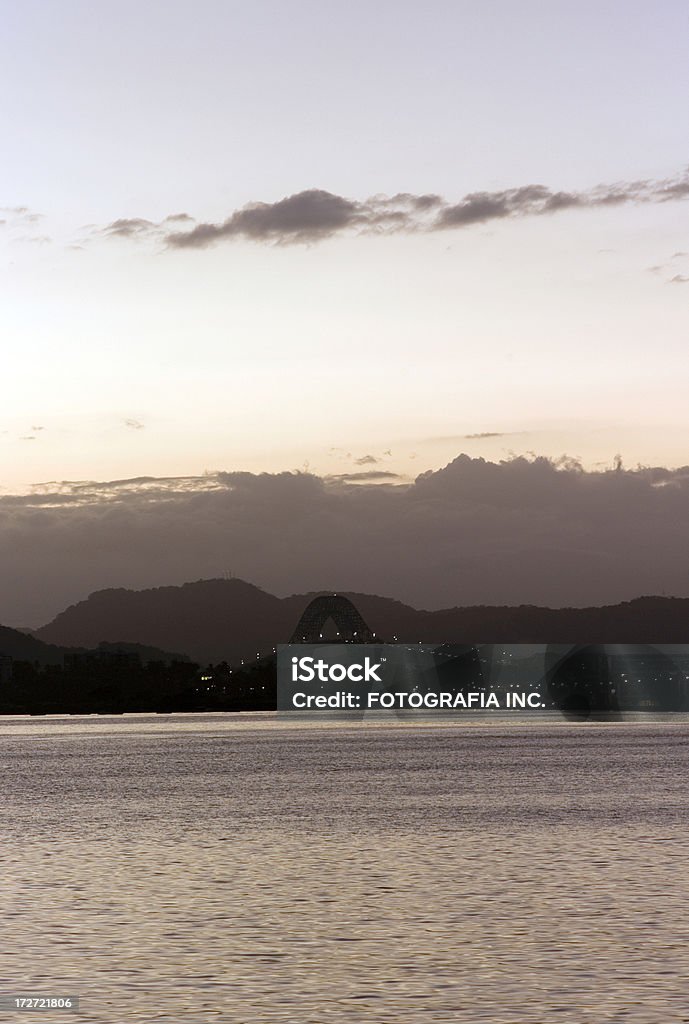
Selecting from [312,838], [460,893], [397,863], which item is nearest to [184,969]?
[460,893]

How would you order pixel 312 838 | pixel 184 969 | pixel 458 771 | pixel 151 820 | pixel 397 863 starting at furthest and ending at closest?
pixel 458 771, pixel 151 820, pixel 312 838, pixel 397 863, pixel 184 969

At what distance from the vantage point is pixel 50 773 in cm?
11206

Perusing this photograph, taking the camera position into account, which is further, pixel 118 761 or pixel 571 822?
pixel 118 761

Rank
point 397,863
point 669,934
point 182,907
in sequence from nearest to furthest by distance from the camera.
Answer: point 669,934 < point 182,907 < point 397,863

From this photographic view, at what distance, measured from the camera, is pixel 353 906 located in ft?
113

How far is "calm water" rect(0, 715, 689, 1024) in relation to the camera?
78.8 ft

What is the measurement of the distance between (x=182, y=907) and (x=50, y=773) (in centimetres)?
7989

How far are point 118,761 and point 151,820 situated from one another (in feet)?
254

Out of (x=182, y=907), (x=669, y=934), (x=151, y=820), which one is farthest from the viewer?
(x=151, y=820)

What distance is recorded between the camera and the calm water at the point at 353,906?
2403 centimetres

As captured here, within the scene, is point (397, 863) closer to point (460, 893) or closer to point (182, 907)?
point (460, 893)

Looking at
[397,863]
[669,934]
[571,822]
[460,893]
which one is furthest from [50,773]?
[669,934]

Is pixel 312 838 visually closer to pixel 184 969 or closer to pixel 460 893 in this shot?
pixel 460 893

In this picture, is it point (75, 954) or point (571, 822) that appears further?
point (571, 822)
